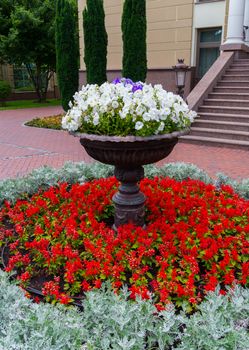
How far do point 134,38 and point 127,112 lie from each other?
10.1 m

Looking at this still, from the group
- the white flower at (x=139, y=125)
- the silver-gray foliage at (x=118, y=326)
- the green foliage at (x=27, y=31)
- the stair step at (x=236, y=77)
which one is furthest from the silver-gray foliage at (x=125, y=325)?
the green foliage at (x=27, y=31)

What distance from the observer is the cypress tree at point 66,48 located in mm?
13062

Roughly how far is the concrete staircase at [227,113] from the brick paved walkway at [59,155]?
1.25 ft

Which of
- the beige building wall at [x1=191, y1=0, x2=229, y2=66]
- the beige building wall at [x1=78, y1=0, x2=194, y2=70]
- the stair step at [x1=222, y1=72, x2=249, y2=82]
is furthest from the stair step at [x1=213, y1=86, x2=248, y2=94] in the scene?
the beige building wall at [x1=78, y1=0, x2=194, y2=70]

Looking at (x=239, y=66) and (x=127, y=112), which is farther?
(x=239, y=66)

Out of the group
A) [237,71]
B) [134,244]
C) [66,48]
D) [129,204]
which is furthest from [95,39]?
[134,244]

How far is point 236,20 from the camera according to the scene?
1166cm

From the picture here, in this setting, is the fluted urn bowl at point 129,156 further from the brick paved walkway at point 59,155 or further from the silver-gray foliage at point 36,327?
the brick paved walkway at point 59,155

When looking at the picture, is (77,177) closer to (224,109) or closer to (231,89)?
(224,109)

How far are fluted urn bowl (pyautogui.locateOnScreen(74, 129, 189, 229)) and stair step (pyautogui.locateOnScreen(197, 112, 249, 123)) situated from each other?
6972 mm

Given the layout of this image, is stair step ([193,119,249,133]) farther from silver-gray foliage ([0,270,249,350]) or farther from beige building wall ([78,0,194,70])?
silver-gray foliage ([0,270,249,350])

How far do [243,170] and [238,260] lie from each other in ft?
13.7

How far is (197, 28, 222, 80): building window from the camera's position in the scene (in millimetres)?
14016

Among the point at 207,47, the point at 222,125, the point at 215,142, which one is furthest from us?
the point at 207,47
